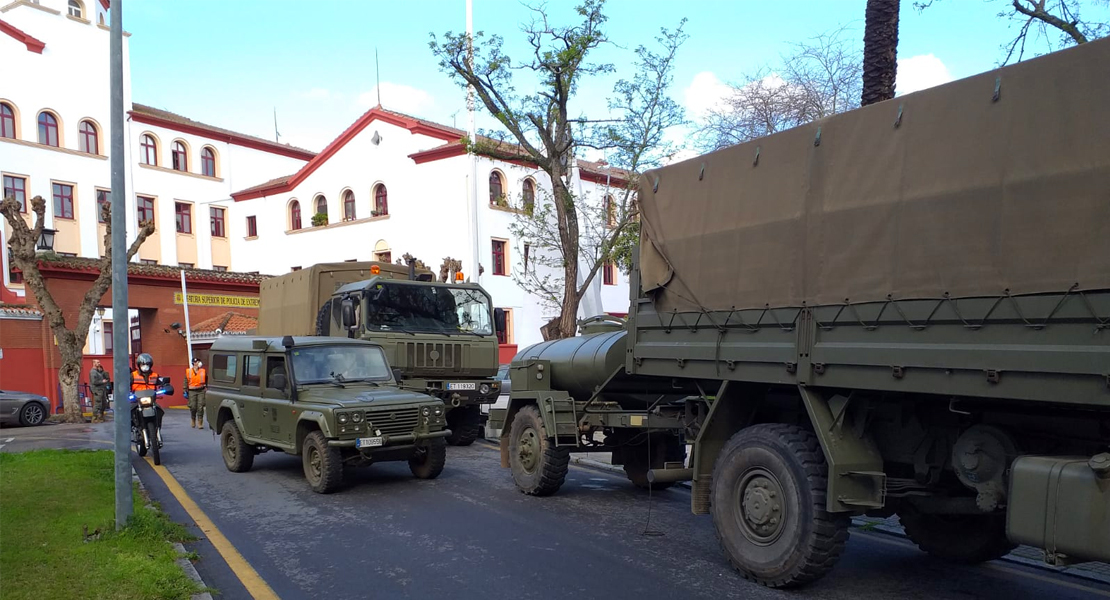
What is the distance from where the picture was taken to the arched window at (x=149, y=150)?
43.6 m

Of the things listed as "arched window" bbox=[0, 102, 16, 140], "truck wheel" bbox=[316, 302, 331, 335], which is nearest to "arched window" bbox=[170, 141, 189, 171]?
"arched window" bbox=[0, 102, 16, 140]

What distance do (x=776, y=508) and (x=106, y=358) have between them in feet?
99.2

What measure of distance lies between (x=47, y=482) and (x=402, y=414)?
4382 mm

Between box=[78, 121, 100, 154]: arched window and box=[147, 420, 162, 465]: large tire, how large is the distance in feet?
113

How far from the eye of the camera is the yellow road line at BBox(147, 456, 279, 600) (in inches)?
229

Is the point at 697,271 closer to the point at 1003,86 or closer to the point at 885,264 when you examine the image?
the point at 885,264

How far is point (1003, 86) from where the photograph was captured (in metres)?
4.57

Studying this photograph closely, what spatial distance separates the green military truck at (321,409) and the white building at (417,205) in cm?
2086

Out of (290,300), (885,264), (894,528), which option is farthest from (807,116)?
(885,264)

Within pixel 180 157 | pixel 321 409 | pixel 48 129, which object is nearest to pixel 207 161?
pixel 180 157

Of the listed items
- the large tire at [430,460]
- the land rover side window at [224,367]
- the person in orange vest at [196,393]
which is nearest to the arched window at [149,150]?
the person in orange vest at [196,393]

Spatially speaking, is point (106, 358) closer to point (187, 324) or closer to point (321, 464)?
point (187, 324)

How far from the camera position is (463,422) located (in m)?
14.2

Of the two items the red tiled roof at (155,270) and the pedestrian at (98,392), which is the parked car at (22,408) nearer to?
the pedestrian at (98,392)
